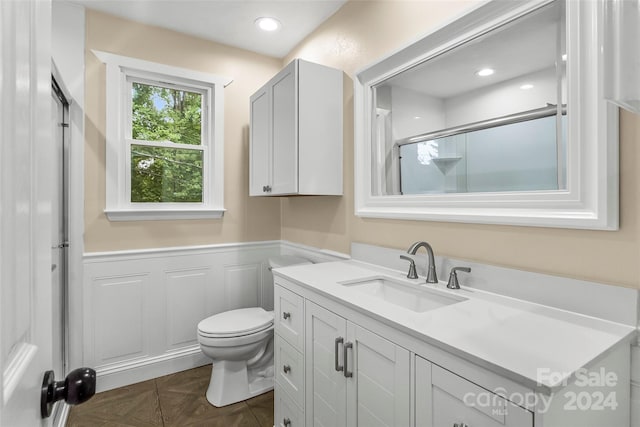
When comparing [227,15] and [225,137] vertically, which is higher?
[227,15]

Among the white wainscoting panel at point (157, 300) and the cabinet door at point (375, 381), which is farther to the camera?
the white wainscoting panel at point (157, 300)

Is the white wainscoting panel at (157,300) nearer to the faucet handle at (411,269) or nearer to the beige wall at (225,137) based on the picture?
the beige wall at (225,137)

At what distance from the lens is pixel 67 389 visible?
54cm

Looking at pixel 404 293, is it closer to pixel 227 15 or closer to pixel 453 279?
pixel 453 279

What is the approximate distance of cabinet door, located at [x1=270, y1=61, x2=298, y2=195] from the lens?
2.00 meters

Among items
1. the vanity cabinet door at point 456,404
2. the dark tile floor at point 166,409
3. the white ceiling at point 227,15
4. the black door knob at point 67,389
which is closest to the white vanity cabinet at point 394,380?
the vanity cabinet door at point 456,404

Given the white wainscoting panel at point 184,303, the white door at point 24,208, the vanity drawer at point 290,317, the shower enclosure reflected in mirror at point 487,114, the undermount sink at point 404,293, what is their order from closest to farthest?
the white door at point 24,208 < the shower enclosure reflected in mirror at point 487,114 < the undermount sink at point 404,293 < the vanity drawer at point 290,317 < the white wainscoting panel at point 184,303

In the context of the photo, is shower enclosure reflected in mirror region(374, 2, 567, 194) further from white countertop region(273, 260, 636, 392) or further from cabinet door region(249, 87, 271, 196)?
cabinet door region(249, 87, 271, 196)

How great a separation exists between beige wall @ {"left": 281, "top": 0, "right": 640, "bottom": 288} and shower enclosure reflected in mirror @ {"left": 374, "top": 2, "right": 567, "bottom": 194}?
0.56 ft

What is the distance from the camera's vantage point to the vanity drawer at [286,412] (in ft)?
5.13

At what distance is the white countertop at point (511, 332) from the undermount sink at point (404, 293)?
0.21 feet

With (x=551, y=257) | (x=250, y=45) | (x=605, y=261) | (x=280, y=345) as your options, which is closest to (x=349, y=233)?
(x=280, y=345)

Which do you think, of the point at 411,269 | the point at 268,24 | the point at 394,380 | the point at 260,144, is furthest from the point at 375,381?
the point at 268,24

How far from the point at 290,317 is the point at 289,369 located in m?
0.26
